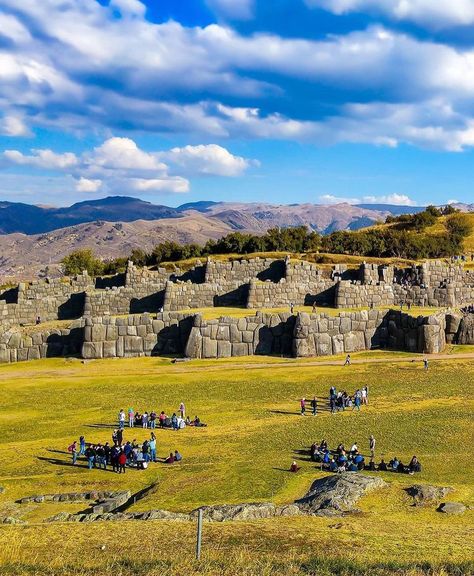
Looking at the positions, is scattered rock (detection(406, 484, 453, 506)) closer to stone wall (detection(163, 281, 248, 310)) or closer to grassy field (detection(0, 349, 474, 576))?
grassy field (detection(0, 349, 474, 576))

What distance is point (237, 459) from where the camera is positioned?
26703 millimetres

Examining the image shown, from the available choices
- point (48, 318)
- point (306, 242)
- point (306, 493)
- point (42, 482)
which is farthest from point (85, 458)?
point (306, 242)

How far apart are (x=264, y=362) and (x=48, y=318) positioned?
25.2 m

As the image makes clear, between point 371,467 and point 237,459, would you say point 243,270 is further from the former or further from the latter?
point 371,467

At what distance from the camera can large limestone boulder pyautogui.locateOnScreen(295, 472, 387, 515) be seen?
19750 millimetres

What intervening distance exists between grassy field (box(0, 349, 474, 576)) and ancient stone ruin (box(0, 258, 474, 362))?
2237 millimetres

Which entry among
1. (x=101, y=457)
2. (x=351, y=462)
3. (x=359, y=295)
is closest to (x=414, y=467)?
(x=351, y=462)

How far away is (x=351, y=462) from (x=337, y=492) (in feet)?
14.6

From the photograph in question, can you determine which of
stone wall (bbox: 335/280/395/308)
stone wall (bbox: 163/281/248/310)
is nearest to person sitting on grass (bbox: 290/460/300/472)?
stone wall (bbox: 163/281/248/310)

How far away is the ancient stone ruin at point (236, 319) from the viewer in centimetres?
4841

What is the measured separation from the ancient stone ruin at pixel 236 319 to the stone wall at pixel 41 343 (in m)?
0.08

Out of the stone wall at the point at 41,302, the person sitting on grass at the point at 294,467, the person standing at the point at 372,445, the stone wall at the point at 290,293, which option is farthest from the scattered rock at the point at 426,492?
the stone wall at the point at 41,302

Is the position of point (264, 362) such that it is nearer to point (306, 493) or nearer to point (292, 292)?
point (292, 292)

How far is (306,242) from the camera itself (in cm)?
9888
